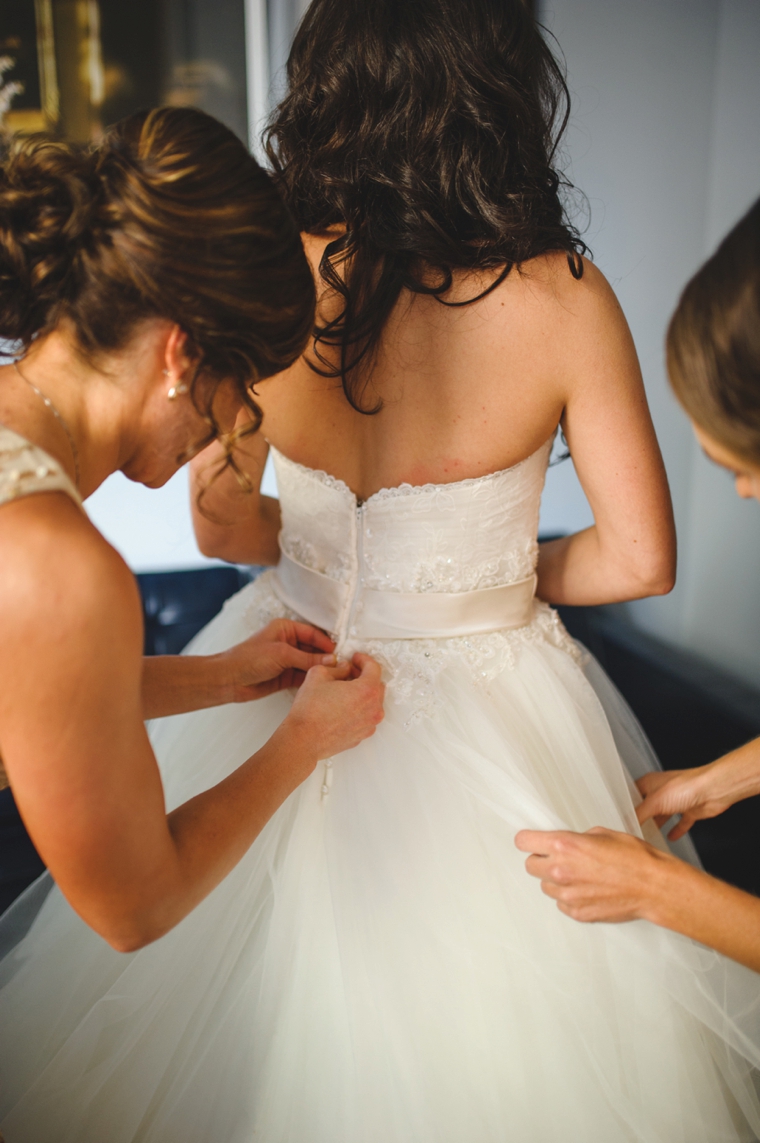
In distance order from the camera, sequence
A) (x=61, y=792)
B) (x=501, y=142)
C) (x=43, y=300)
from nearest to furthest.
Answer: (x=61, y=792), (x=43, y=300), (x=501, y=142)

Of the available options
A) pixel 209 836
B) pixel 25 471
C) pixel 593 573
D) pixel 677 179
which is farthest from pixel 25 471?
pixel 677 179

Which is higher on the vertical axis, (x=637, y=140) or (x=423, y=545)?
(x=637, y=140)

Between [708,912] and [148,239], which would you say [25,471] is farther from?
[708,912]

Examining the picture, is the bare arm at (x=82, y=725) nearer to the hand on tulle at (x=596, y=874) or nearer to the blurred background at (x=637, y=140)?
the hand on tulle at (x=596, y=874)

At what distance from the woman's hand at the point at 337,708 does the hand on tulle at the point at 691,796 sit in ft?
1.52

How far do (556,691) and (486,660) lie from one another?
4.6 inches

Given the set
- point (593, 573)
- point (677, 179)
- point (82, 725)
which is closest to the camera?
point (82, 725)

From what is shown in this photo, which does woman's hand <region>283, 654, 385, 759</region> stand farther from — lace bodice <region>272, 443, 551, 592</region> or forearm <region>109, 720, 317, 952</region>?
lace bodice <region>272, 443, 551, 592</region>

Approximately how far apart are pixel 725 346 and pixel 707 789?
0.76 m

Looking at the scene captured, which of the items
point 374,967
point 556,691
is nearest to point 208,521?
point 556,691

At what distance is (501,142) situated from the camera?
106cm

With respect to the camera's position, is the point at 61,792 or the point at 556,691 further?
the point at 556,691

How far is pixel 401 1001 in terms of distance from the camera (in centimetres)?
94

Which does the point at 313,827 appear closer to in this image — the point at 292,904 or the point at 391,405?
the point at 292,904
